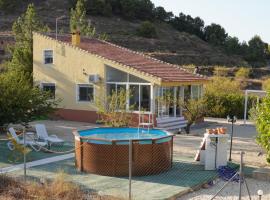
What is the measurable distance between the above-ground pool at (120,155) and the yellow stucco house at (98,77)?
10.8 metres

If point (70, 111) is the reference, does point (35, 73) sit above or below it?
above

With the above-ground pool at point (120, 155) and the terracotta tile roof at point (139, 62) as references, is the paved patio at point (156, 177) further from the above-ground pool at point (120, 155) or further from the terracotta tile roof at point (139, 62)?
the terracotta tile roof at point (139, 62)

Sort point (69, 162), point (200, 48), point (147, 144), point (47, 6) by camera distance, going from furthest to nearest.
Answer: point (47, 6), point (200, 48), point (69, 162), point (147, 144)

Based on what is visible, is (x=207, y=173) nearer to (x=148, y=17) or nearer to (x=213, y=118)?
(x=213, y=118)

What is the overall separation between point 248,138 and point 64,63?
11588 millimetres

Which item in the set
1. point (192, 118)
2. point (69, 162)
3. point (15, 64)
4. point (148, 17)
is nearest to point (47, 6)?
point (148, 17)

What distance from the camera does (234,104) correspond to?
32.5 m

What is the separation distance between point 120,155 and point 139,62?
46.9 feet

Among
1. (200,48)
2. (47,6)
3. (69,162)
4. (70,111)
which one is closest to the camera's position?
(69,162)

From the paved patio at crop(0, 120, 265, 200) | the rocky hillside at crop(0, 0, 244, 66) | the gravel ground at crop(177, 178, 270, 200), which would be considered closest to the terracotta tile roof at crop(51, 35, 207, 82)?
the paved patio at crop(0, 120, 265, 200)

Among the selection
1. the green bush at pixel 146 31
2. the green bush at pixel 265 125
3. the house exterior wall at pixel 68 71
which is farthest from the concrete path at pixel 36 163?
the green bush at pixel 146 31

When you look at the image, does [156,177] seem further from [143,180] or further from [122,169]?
[122,169]

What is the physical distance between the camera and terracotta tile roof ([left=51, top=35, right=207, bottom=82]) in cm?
2622

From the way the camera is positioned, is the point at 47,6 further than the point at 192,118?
Yes
